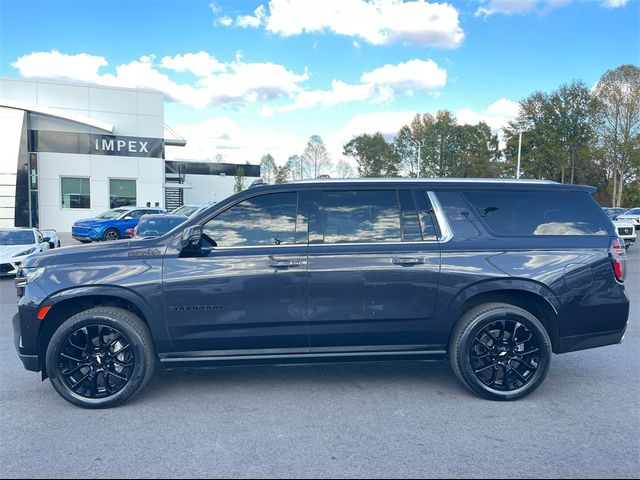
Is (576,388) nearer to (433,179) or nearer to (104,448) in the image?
(433,179)

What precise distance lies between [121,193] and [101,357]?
2537 cm

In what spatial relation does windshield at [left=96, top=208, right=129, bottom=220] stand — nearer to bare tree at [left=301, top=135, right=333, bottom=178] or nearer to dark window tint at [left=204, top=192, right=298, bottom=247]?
dark window tint at [left=204, top=192, right=298, bottom=247]

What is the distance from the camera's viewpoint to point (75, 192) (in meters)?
26.1

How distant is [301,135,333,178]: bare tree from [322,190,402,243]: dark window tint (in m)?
48.2

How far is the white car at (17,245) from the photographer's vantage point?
36.4ft

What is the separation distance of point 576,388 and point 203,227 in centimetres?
375

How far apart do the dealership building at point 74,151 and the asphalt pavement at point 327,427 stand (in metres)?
23.1

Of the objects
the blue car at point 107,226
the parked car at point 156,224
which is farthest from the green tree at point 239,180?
the parked car at point 156,224

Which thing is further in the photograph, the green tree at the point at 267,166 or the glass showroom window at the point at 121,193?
the green tree at the point at 267,166

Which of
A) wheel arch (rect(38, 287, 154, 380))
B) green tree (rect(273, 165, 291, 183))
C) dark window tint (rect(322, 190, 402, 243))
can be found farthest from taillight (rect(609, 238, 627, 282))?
green tree (rect(273, 165, 291, 183))

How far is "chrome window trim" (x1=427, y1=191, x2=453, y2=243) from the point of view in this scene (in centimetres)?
414

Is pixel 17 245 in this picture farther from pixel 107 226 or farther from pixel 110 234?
pixel 110 234

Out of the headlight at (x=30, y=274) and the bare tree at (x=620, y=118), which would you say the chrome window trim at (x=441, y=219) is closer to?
the headlight at (x=30, y=274)

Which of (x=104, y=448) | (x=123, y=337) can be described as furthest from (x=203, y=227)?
(x=104, y=448)
